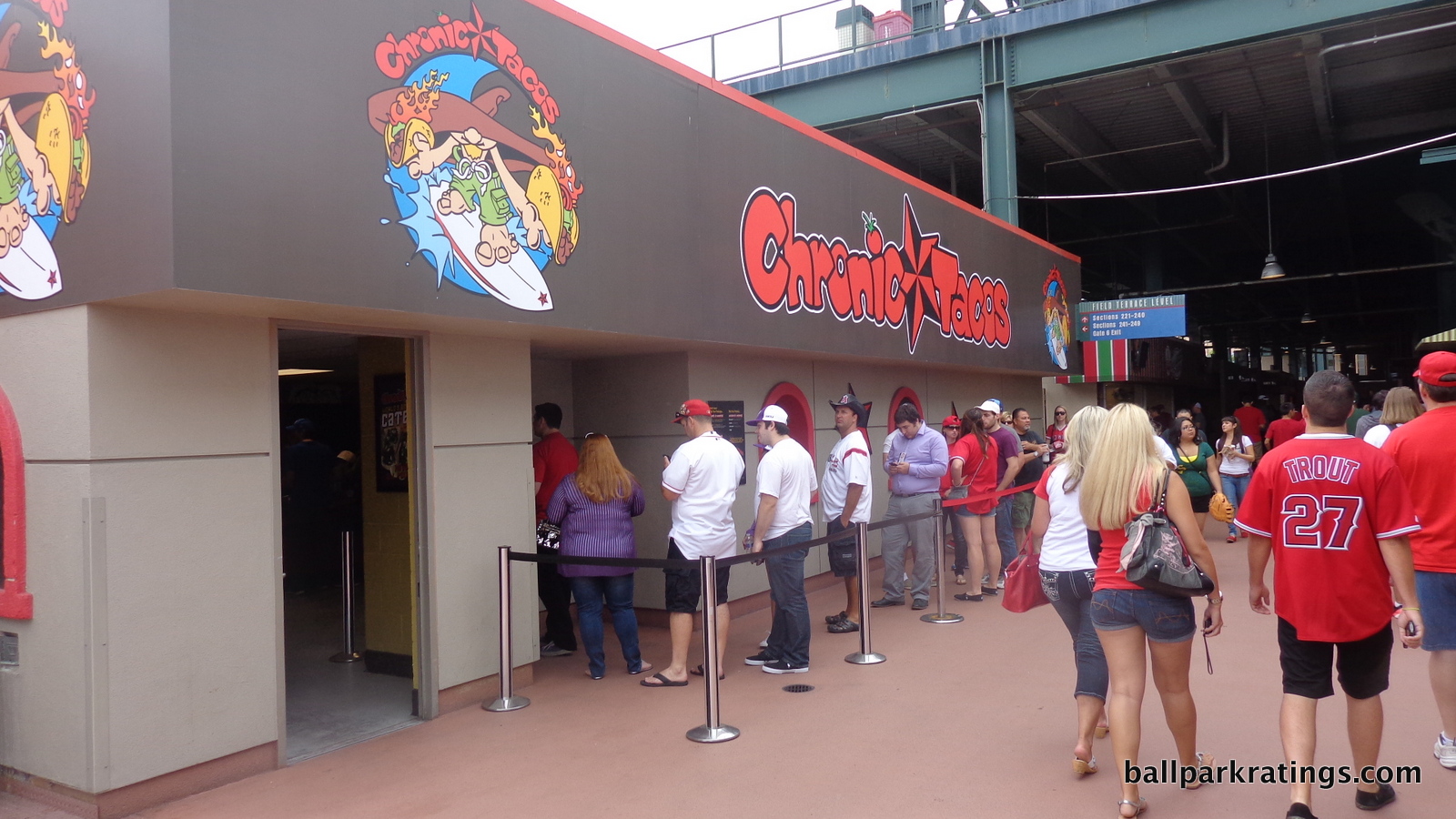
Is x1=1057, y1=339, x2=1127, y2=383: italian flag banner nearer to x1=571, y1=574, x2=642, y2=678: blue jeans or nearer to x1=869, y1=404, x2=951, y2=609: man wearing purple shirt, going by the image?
x1=869, y1=404, x2=951, y2=609: man wearing purple shirt

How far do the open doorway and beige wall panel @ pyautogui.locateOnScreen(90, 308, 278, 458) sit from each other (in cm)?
69

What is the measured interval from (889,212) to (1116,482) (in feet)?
22.7

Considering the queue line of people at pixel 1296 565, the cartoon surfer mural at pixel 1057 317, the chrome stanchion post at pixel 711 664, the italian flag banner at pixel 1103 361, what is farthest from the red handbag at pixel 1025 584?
the italian flag banner at pixel 1103 361

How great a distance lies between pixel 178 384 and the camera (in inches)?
181

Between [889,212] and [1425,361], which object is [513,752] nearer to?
[1425,361]

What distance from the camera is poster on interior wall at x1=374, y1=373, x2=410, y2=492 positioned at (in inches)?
256

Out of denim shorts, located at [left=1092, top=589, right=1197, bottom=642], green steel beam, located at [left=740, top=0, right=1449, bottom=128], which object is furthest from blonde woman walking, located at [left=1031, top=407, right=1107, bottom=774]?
green steel beam, located at [left=740, top=0, right=1449, bottom=128]

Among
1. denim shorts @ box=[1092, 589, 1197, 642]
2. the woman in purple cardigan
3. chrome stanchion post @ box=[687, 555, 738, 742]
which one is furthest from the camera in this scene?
the woman in purple cardigan

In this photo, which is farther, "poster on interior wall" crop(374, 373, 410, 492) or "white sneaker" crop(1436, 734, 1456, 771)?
"poster on interior wall" crop(374, 373, 410, 492)

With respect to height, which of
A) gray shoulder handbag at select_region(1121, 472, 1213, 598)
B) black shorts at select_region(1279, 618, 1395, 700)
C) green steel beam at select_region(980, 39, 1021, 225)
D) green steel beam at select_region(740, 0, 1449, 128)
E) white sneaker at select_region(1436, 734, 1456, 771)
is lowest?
white sneaker at select_region(1436, 734, 1456, 771)

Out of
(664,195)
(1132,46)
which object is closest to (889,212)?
(664,195)

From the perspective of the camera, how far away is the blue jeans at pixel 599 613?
6434 mm

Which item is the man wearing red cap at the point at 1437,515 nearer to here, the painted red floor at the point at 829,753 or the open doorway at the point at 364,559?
the painted red floor at the point at 829,753

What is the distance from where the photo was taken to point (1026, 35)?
48.5 feet
